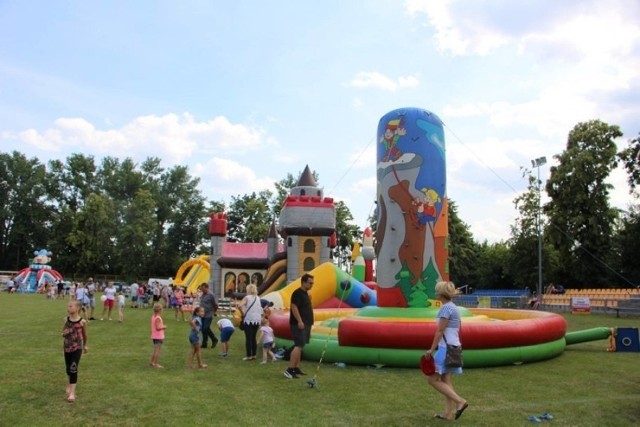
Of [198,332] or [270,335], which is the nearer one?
[198,332]

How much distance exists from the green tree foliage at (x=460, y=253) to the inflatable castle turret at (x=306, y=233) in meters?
30.3

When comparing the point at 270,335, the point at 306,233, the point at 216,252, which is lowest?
the point at 270,335

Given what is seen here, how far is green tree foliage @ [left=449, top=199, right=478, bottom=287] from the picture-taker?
5609 centimetres

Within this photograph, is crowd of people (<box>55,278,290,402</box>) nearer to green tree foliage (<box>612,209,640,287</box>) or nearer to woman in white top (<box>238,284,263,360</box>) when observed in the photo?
woman in white top (<box>238,284,263,360</box>)

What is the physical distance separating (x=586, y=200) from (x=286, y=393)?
37.8m

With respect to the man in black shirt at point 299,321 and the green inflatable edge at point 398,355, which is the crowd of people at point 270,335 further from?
the green inflatable edge at point 398,355

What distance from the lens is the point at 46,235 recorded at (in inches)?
2751

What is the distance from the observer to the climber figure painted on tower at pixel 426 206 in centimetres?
1157

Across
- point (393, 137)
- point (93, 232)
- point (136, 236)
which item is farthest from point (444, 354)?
point (93, 232)

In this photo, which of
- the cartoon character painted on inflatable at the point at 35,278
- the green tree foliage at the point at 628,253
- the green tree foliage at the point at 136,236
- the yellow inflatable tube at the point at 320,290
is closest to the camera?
the yellow inflatable tube at the point at 320,290

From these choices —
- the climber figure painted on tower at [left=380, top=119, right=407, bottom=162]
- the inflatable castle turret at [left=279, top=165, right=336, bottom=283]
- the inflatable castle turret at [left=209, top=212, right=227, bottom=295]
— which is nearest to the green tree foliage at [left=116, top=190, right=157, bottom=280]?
the inflatable castle turret at [left=209, top=212, right=227, bottom=295]

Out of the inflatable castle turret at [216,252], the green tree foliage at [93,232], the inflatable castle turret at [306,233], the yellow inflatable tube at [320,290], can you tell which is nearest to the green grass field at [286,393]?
the yellow inflatable tube at [320,290]

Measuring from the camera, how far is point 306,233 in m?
27.6

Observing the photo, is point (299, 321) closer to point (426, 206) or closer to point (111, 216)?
point (426, 206)
